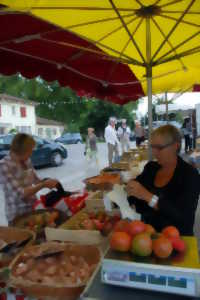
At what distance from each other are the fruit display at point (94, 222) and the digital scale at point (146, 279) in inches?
26.6

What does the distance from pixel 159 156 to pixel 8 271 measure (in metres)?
1.16

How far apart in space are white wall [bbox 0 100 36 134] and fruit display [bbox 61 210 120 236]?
106ft

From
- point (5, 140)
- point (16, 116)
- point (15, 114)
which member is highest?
point (15, 114)

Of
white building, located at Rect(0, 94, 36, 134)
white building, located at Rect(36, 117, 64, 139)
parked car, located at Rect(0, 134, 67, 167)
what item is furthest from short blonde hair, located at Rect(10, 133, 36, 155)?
white building, located at Rect(36, 117, 64, 139)

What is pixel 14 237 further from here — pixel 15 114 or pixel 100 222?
pixel 15 114

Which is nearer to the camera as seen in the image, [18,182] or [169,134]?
[169,134]

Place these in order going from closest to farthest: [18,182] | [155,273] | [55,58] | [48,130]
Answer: [155,273] → [18,182] → [55,58] → [48,130]

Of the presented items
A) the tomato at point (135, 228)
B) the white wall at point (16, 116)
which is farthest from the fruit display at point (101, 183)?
the white wall at point (16, 116)

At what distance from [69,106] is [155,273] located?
44.9m

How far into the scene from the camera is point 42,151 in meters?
12.9

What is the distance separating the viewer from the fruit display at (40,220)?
219 centimetres

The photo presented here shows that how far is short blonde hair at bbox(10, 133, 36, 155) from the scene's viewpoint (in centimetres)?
271

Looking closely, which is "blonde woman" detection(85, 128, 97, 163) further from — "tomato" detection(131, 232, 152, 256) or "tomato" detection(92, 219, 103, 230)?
"tomato" detection(131, 232, 152, 256)

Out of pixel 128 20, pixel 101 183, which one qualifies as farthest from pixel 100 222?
pixel 128 20
